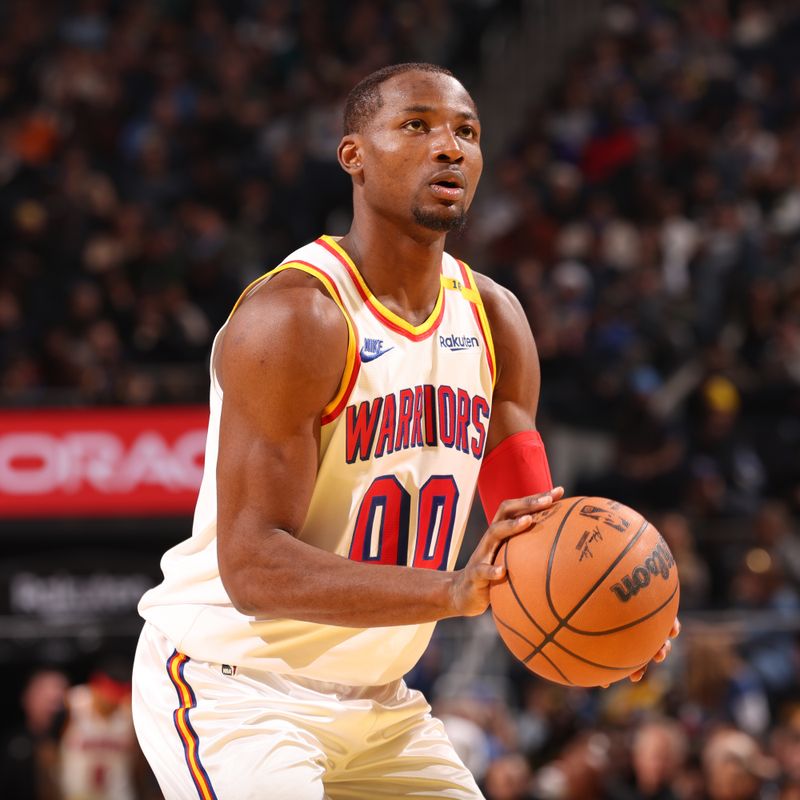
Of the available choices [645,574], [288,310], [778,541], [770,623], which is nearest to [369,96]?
[288,310]

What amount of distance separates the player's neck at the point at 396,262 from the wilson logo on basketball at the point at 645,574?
2.93 feet

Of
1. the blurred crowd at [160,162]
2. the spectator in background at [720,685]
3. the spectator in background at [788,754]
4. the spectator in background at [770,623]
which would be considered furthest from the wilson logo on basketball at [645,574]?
the blurred crowd at [160,162]

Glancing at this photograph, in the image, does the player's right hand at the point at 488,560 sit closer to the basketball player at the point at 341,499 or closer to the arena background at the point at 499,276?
the basketball player at the point at 341,499

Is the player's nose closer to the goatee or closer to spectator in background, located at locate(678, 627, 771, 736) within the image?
the goatee

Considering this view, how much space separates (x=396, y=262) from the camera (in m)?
3.82

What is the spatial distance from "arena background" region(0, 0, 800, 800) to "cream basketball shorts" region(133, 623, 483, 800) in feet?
12.0

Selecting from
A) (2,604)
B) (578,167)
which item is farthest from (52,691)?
(578,167)

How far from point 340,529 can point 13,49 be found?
11.6m

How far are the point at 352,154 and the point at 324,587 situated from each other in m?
1.18

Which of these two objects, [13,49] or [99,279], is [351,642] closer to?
[99,279]

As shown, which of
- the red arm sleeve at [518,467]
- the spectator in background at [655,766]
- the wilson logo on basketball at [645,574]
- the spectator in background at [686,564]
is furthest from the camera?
the spectator in background at [686,564]

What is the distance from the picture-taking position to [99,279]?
1176cm

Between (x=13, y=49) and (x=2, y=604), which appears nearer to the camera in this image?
(x=2, y=604)

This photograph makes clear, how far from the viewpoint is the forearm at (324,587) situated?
126 inches
